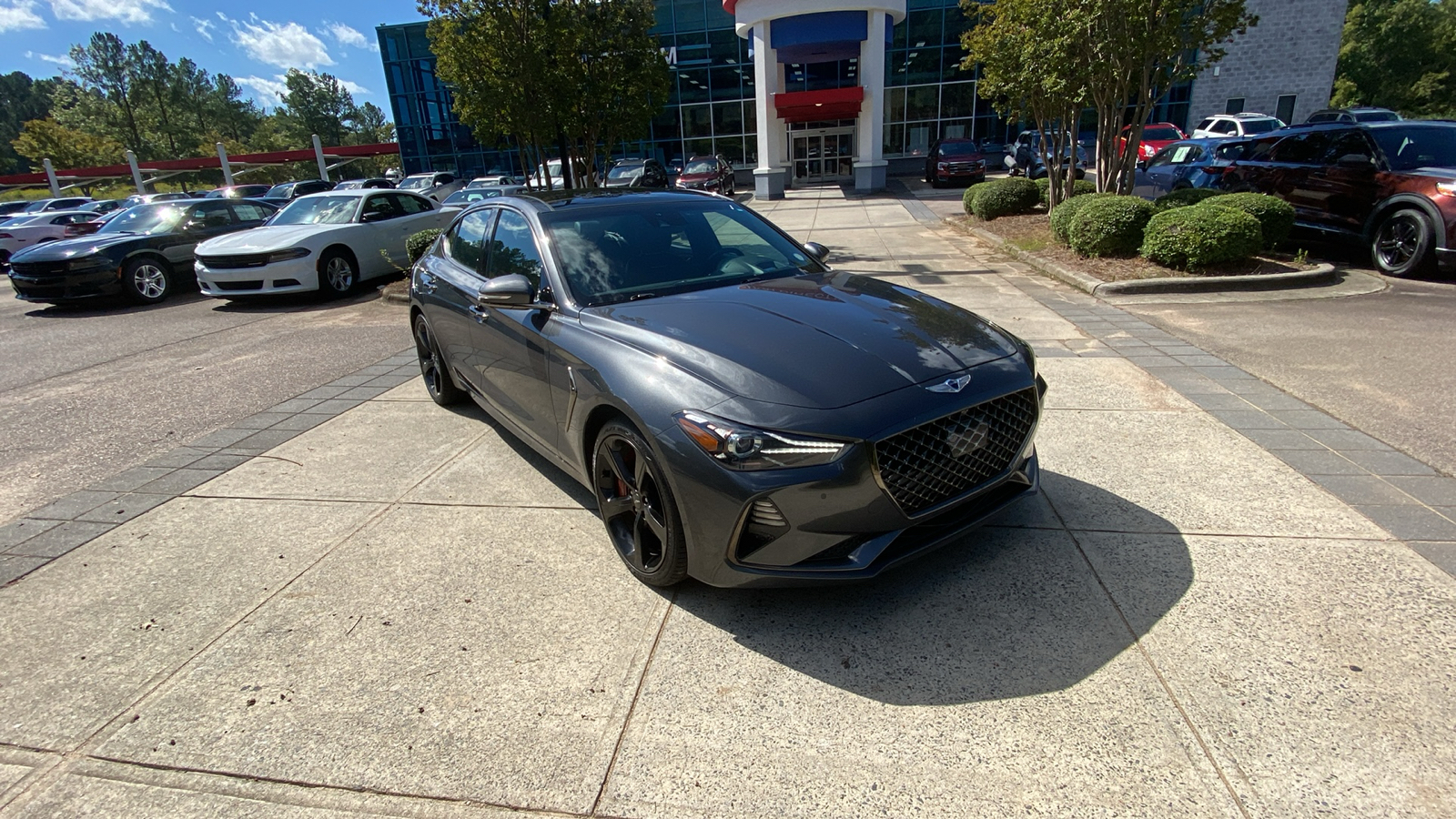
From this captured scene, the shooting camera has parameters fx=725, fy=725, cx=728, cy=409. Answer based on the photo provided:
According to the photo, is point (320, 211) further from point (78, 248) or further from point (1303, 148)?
point (1303, 148)

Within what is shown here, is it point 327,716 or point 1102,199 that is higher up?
point 1102,199

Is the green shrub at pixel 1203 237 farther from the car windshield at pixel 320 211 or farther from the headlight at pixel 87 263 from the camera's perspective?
the headlight at pixel 87 263

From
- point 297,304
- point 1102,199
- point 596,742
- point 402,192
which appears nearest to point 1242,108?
point 1102,199

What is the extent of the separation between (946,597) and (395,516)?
2.80 m

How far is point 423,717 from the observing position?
2.44 metres

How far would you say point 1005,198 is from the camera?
14.6 meters

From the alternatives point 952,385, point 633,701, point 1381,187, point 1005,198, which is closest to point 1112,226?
point 1381,187

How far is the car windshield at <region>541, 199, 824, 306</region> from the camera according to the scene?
358 cm

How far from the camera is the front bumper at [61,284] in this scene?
34.6ft

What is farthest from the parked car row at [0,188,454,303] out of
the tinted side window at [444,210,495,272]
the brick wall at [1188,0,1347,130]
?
the brick wall at [1188,0,1347,130]

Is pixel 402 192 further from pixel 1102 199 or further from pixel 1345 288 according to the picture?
pixel 1345 288


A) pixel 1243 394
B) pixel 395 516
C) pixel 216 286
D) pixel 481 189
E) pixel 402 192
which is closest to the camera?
pixel 395 516

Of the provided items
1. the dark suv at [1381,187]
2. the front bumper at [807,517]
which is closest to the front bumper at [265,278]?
the front bumper at [807,517]

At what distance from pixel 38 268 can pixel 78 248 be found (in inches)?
22.3
